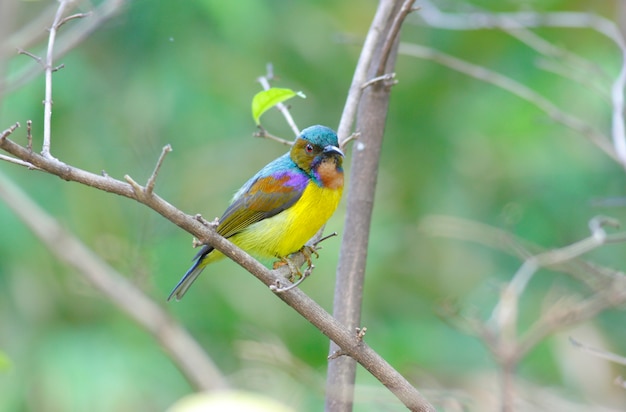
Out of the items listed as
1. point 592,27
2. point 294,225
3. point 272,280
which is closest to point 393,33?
point 294,225

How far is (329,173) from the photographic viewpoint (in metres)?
4.00

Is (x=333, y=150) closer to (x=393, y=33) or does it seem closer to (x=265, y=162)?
(x=393, y=33)

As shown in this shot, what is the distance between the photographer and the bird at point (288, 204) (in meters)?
3.87

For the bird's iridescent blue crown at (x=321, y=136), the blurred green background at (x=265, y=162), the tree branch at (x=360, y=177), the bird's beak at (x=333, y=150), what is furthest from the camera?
the blurred green background at (x=265, y=162)

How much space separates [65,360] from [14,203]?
8.12ft

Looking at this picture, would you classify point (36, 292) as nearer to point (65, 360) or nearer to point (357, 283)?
point (65, 360)

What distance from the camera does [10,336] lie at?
705cm

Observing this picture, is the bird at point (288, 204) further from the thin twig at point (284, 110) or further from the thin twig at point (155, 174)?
the thin twig at point (155, 174)

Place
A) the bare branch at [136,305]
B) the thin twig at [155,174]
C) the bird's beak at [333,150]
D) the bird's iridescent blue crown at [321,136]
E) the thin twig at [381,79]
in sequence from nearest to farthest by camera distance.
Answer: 1. the thin twig at [155,174]
2. the bare branch at [136,305]
3. the thin twig at [381,79]
4. the bird's beak at [333,150]
5. the bird's iridescent blue crown at [321,136]

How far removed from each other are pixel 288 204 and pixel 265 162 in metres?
4.09

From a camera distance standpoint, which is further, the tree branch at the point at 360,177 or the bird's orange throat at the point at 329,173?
the bird's orange throat at the point at 329,173

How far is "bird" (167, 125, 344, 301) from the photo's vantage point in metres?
3.87

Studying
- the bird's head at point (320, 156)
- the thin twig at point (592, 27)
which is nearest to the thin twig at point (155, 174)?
the bird's head at point (320, 156)

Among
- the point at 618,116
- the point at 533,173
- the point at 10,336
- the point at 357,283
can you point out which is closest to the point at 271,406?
the point at 357,283
